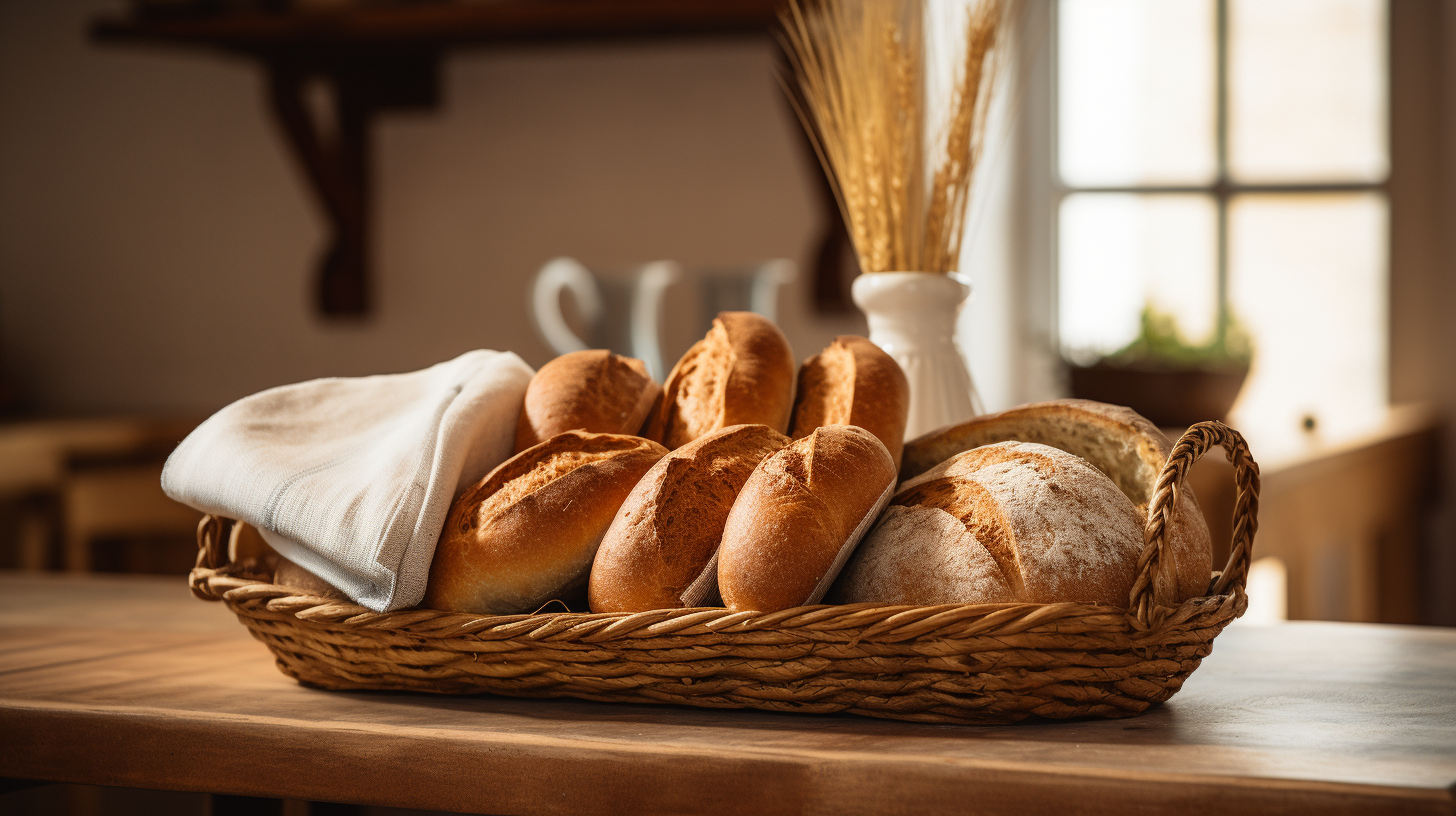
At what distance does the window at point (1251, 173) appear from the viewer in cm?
253

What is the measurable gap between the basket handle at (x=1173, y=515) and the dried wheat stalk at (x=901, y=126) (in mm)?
338

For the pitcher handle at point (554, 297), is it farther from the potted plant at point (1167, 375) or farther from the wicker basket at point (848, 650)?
the wicker basket at point (848, 650)

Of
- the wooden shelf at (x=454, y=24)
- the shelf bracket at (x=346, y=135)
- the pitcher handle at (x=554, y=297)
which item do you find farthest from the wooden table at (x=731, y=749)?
the shelf bracket at (x=346, y=135)

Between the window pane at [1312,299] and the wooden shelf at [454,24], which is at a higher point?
the wooden shelf at [454,24]

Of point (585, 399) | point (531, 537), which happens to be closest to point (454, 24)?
point (585, 399)

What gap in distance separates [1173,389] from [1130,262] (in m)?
0.76

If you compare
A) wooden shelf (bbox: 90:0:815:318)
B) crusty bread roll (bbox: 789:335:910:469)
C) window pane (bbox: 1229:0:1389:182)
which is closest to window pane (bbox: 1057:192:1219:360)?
window pane (bbox: 1229:0:1389:182)

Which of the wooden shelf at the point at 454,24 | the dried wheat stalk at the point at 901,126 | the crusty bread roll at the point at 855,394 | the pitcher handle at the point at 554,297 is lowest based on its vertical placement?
the crusty bread roll at the point at 855,394

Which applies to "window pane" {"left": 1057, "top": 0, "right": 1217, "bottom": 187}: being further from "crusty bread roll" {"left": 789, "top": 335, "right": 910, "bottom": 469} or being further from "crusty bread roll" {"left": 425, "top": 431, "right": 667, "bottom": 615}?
"crusty bread roll" {"left": 425, "top": 431, "right": 667, "bottom": 615}

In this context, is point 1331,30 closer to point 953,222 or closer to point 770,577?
point 953,222

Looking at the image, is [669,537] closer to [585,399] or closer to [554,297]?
[585,399]

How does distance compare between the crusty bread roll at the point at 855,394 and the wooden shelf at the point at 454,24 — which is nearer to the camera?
the crusty bread roll at the point at 855,394

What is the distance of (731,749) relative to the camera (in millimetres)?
614

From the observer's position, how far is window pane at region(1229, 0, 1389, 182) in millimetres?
2521
